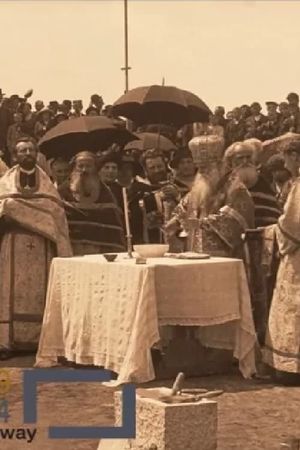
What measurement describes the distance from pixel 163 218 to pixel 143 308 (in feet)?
10.3

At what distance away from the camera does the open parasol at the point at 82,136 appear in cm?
1481

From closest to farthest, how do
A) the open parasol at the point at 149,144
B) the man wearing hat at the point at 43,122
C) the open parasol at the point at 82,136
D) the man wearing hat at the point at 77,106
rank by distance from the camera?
the open parasol at the point at 82,136 < the open parasol at the point at 149,144 < the man wearing hat at the point at 43,122 < the man wearing hat at the point at 77,106

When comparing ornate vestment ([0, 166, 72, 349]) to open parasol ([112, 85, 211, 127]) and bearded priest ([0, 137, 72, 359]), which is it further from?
open parasol ([112, 85, 211, 127])

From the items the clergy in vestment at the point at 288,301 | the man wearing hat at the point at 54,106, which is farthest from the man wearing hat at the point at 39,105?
the clergy in vestment at the point at 288,301

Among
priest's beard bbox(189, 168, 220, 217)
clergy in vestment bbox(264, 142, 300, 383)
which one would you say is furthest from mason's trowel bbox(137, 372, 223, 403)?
priest's beard bbox(189, 168, 220, 217)

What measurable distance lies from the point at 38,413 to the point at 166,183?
15.0 feet

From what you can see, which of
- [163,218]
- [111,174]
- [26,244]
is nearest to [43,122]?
[111,174]

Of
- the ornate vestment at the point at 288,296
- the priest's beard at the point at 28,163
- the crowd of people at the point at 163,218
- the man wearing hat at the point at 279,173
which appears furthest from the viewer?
the man wearing hat at the point at 279,173

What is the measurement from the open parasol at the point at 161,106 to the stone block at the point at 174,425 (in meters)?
8.90

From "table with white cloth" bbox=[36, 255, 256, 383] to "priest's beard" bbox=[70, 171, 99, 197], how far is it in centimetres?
163

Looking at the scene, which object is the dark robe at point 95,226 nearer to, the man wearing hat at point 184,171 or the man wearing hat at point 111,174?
the man wearing hat at point 111,174

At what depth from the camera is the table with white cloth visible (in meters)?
10.0

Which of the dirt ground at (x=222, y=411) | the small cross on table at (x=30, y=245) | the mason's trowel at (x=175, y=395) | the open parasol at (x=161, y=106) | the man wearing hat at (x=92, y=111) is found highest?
the man wearing hat at (x=92, y=111)

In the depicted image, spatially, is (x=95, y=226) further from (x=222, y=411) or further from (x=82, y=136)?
(x=222, y=411)
